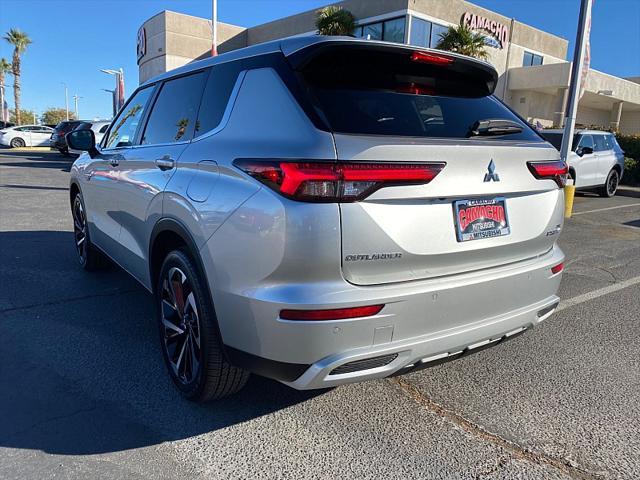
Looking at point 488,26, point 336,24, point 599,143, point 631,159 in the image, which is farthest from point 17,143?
point 631,159

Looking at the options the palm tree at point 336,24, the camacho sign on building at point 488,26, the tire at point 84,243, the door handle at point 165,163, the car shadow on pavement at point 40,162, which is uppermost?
the camacho sign on building at point 488,26

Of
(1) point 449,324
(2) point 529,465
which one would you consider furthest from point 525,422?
(1) point 449,324

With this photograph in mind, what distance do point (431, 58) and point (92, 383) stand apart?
106 inches

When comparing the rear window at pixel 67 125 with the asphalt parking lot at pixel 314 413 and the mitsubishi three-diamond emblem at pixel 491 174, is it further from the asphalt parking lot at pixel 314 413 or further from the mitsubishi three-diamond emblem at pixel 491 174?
the mitsubishi three-diamond emblem at pixel 491 174

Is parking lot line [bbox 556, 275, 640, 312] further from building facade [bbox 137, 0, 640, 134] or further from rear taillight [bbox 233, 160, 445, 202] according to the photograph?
building facade [bbox 137, 0, 640, 134]

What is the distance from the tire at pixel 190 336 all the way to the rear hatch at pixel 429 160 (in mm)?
863

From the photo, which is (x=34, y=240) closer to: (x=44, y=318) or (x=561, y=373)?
(x=44, y=318)

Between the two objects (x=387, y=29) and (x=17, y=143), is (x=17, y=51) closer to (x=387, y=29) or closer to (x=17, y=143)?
(x=17, y=143)

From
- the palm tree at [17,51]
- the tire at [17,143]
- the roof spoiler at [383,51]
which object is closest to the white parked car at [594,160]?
the roof spoiler at [383,51]

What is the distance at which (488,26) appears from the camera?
90.8 feet

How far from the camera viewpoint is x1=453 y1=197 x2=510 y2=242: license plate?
2367 mm

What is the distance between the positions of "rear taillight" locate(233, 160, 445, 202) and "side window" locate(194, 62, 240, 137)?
796 mm

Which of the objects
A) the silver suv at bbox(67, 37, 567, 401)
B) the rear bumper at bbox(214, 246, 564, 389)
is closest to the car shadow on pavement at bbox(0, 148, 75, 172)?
the silver suv at bbox(67, 37, 567, 401)

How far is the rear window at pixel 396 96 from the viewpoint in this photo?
236cm
